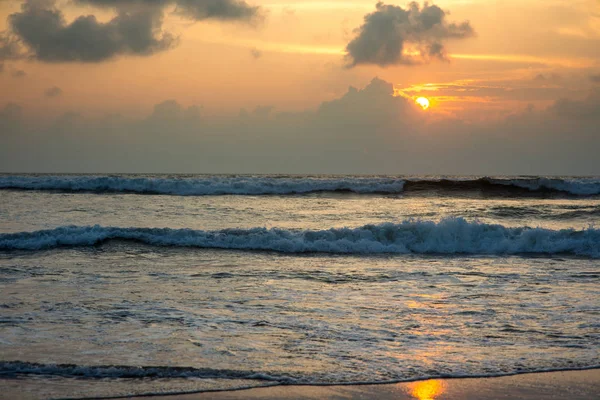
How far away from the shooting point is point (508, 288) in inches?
411

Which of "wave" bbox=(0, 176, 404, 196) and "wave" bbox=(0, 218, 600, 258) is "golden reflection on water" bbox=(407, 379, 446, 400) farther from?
"wave" bbox=(0, 176, 404, 196)

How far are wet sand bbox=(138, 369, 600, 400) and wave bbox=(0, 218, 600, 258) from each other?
1028cm

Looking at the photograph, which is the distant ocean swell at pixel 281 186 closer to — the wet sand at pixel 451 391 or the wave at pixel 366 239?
the wave at pixel 366 239

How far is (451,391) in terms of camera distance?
546 centimetres

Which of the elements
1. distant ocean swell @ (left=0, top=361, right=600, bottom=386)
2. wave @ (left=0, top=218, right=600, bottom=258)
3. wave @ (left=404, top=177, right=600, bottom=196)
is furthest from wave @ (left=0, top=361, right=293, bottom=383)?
wave @ (left=404, top=177, right=600, bottom=196)

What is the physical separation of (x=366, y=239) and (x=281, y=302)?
8.10 m

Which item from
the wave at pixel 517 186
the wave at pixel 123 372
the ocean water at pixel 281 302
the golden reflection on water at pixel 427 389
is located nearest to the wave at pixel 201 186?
the wave at pixel 517 186

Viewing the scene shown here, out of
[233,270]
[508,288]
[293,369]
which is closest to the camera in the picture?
[293,369]

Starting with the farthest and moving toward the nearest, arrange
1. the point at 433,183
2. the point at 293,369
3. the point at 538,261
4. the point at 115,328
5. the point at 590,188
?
the point at 433,183 < the point at 590,188 < the point at 538,261 < the point at 115,328 < the point at 293,369

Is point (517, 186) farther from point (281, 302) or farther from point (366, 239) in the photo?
point (281, 302)

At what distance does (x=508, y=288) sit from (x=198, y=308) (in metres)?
5.30

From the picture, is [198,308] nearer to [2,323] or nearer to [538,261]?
[2,323]

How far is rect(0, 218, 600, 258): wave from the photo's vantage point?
52.9ft

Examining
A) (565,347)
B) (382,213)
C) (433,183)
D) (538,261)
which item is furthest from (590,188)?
(565,347)
